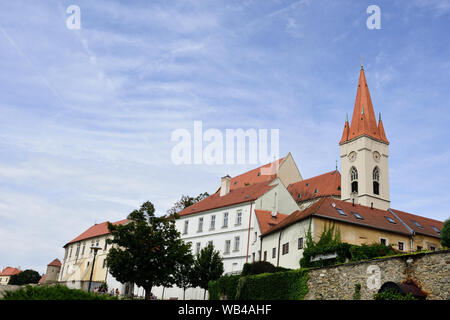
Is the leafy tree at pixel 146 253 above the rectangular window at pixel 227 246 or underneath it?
underneath

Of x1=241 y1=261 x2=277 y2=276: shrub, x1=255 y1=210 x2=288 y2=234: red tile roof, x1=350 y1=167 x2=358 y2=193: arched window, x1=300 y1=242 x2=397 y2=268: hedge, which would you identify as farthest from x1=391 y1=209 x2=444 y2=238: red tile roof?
x1=350 y1=167 x2=358 y2=193: arched window

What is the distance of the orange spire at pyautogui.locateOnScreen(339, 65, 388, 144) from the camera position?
73.5 metres

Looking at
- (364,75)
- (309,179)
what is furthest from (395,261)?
(364,75)

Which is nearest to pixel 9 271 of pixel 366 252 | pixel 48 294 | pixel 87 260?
pixel 87 260

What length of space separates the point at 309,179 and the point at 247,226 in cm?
2347

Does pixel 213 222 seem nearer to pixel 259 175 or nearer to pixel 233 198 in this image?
pixel 233 198

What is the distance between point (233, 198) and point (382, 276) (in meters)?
35.1

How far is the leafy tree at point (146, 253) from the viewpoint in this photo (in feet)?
107

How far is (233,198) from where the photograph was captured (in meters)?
53.9

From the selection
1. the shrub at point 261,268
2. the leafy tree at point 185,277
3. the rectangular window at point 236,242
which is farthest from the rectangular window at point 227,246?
the shrub at point 261,268

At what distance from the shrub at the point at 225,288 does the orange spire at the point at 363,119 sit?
1846 inches

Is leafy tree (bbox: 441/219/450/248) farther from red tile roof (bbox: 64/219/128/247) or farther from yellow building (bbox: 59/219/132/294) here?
red tile roof (bbox: 64/219/128/247)

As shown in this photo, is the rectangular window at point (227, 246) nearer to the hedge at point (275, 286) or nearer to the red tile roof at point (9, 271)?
the hedge at point (275, 286)
